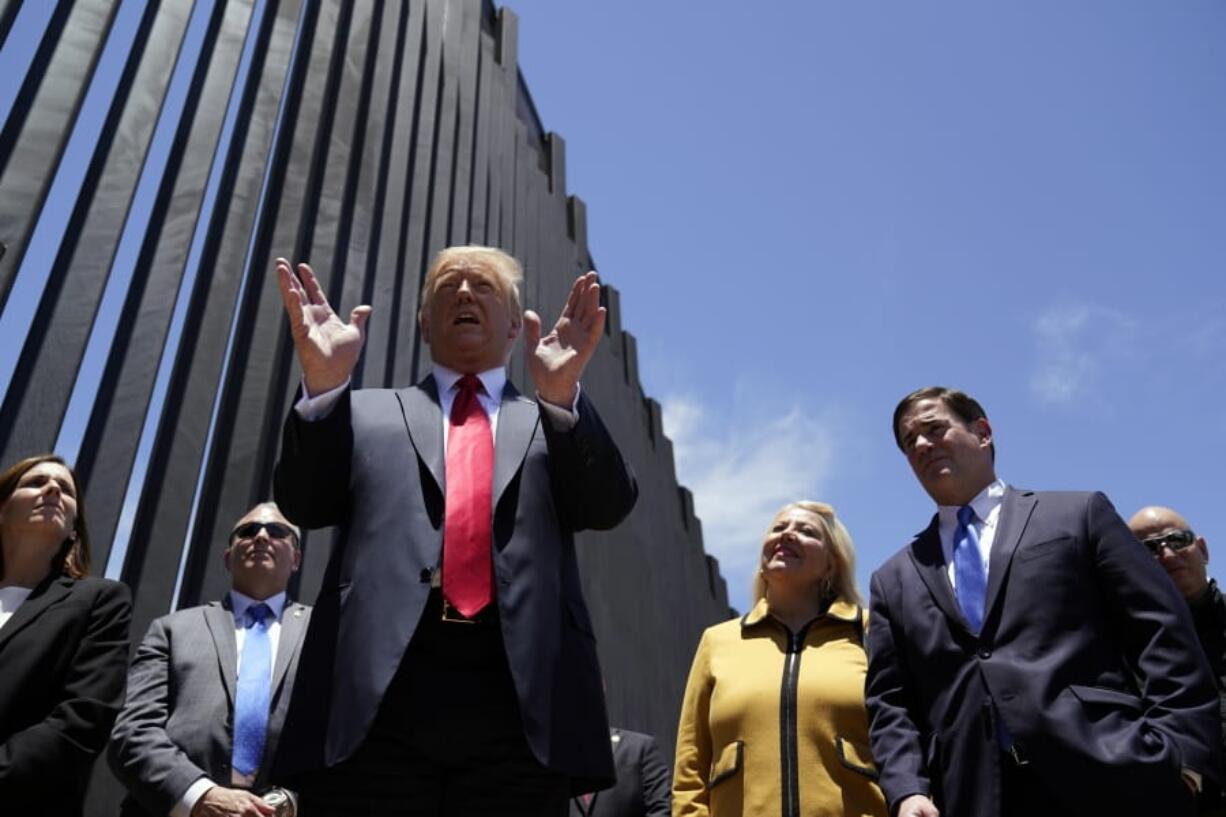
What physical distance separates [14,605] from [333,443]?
1.54 m

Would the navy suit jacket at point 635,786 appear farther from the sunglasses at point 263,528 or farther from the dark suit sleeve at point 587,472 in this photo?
the dark suit sleeve at point 587,472

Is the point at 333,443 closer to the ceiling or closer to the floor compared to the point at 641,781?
closer to the ceiling

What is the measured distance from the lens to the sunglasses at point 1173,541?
3.72 metres

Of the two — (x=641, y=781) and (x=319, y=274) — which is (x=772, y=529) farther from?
(x=319, y=274)

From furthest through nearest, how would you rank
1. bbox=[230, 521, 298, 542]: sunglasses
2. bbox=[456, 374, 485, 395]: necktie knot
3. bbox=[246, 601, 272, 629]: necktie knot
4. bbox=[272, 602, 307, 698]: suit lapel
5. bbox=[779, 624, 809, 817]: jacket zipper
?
bbox=[230, 521, 298, 542]: sunglasses → bbox=[246, 601, 272, 629]: necktie knot → bbox=[272, 602, 307, 698]: suit lapel → bbox=[779, 624, 809, 817]: jacket zipper → bbox=[456, 374, 485, 395]: necktie knot

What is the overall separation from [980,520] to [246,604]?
7.52 feet

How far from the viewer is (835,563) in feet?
12.0

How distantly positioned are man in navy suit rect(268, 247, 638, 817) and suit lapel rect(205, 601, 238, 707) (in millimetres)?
1462

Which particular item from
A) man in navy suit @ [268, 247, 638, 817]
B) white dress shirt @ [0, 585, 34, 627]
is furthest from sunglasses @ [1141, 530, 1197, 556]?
white dress shirt @ [0, 585, 34, 627]

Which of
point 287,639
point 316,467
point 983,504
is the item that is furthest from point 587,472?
point 287,639

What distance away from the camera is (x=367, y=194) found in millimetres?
7188

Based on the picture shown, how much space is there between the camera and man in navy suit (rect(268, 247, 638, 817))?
5.66 feet

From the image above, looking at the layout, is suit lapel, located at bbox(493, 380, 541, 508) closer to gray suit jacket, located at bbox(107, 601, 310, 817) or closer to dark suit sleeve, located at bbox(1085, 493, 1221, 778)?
gray suit jacket, located at bbox(107, 601, 310, 817)

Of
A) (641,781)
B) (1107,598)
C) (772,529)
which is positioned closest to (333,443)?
(1107,598)
